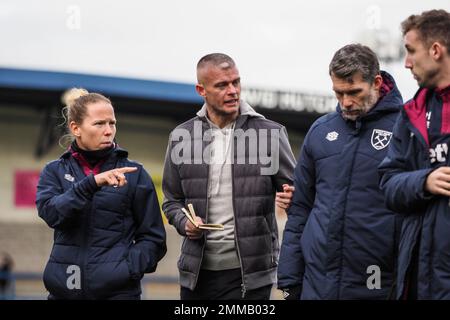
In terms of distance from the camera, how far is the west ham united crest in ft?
16.5

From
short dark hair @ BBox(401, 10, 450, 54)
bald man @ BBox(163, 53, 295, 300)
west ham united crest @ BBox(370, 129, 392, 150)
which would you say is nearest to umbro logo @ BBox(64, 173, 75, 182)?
bald man @ BBox(163, 53, 295, 300)

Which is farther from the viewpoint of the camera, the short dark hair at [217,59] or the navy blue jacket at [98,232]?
the short dark hair at [217,59]

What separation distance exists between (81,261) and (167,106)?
1409cm

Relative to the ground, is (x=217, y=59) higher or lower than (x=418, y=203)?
higher

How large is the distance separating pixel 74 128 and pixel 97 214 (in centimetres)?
61

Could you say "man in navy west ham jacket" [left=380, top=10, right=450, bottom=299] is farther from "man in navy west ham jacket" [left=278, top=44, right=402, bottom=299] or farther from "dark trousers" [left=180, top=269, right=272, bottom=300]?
"dark trousers" [left=180, top=269, right=272, bottom=300]

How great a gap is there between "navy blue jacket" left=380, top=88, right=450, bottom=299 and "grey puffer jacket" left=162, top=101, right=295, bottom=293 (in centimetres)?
117

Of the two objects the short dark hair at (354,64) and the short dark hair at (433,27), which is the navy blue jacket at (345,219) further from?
the short dark hair at (433,27)

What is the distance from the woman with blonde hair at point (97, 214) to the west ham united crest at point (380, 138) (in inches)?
55.3

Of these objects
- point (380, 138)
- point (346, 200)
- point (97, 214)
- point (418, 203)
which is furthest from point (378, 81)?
point (97, 214)

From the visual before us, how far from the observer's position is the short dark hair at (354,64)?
16.5ft

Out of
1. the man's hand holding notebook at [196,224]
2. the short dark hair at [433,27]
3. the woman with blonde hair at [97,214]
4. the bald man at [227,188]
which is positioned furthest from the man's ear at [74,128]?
the short dark hair at [433,27]

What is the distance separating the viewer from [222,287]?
5.66m

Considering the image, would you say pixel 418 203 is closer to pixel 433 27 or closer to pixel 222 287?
pixel 433 27
